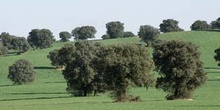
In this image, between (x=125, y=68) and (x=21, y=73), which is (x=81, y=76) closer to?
(x=125, y=68)

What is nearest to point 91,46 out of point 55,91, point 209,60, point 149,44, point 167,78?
point 55,91

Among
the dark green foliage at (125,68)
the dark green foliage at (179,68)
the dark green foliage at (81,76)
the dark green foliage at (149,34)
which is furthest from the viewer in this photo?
the dark green foliage at (149,34)

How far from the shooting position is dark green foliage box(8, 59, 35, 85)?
13862cm

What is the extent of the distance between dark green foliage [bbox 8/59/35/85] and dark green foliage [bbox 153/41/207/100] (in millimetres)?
68534

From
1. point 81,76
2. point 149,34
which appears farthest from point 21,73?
point 149,34

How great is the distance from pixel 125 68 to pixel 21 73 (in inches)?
2876

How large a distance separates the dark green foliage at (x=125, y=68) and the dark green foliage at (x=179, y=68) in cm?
365

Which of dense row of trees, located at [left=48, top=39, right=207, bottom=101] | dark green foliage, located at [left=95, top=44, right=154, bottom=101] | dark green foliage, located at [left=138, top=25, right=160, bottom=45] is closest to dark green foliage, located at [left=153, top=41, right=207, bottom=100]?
dense row of trees, located at [left=48, top=39, right=207, bottom=101]

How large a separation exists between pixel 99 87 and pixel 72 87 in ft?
16.3

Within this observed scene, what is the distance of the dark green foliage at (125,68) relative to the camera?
70375mm

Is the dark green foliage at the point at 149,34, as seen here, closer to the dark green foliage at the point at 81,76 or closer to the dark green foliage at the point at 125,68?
the dark green foliage at the point at 81,76

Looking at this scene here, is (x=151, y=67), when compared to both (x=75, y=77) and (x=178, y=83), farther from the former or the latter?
(x=75, y=77)

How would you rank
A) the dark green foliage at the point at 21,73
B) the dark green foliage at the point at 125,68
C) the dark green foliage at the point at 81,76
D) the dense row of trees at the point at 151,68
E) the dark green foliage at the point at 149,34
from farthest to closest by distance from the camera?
1. the dark green foliage at the point at 149,34
2. the dark green foliage at the point at 21,73
3. the dark green foliage at the point at 81,76
4. the dense row of trees at the point at 151,68
5. the dark green foliage at the point at 125,68

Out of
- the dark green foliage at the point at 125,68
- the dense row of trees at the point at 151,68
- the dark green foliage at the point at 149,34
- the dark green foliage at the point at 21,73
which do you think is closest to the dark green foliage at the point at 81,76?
the dense row of trees at the point at 151,68
